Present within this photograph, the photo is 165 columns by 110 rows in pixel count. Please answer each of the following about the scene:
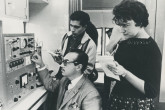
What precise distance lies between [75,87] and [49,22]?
1.30m

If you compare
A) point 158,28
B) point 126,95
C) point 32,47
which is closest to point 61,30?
point 32,47

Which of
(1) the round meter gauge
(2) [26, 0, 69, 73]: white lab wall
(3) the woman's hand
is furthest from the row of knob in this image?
(2) [26, 0, 69, 73]: white lab wall

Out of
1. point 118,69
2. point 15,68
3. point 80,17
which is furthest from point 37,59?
point 118,69

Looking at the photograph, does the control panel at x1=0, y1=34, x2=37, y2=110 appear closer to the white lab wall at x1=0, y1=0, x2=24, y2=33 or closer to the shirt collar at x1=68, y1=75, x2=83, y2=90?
the shirt collar at x1=68, y1=75, x2=83, y2=90

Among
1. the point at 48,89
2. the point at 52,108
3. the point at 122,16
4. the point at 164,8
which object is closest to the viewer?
the point at 122,16

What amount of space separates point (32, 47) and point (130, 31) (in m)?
0.92

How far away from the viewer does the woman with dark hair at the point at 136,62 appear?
1.67 meters

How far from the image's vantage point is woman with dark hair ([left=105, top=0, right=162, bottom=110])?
5.48ft

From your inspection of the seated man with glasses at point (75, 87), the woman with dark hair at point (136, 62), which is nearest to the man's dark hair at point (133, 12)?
the woman with dark hair at point (136, 62)

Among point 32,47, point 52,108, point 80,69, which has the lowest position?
point 52,108

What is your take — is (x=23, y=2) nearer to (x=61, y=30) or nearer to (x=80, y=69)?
(x=61, y=30)

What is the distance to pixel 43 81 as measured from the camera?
2.17m

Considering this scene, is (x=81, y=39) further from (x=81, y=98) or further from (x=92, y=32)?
(x=81, y=98)

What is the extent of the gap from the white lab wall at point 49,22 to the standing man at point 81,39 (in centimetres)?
33
